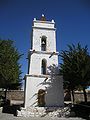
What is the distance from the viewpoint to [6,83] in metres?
26.0

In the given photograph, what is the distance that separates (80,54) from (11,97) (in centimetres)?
1529

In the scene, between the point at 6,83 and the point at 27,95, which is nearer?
the point at 27,95

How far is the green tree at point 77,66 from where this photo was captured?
818 inches

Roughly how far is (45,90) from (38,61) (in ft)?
10.8

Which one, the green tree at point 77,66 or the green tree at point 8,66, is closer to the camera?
the green tree at point 77,66

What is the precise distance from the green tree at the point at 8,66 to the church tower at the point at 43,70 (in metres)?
5.31

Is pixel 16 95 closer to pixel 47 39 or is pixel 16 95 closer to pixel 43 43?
pixel 43 43

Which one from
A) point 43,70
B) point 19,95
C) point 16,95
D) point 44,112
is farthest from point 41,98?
point 16,95

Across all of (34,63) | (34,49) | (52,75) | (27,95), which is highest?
(34,49)

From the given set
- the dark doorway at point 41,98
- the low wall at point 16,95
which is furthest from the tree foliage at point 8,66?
the dark doorway at point 41,98

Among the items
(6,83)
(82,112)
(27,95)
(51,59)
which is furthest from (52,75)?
(6,83)

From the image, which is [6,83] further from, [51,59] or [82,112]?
[82,112]

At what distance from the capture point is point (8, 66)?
985 inches

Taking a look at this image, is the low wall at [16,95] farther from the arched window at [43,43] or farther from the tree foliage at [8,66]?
the arched window at [43,43]
